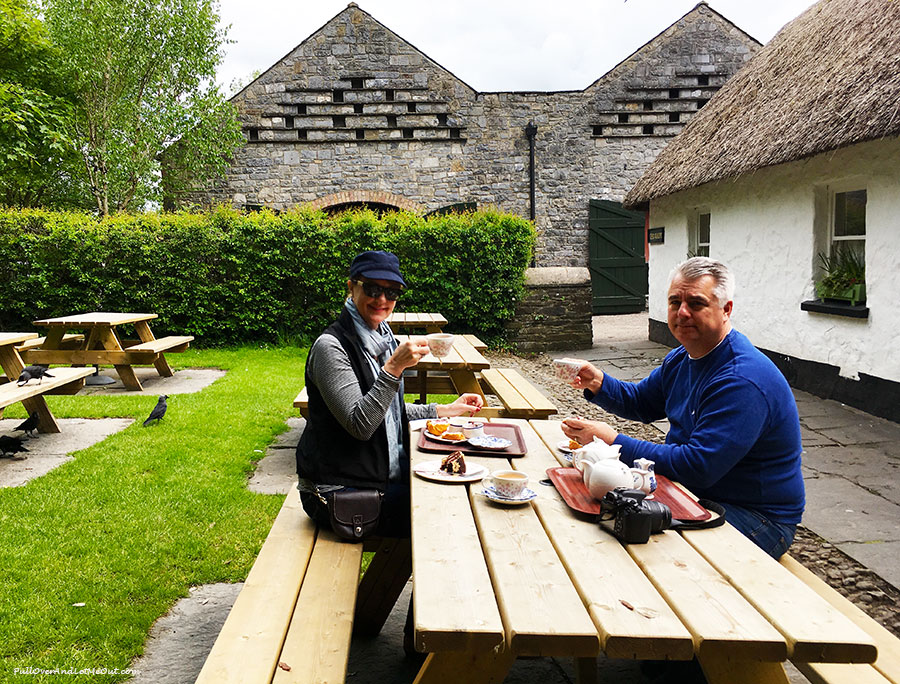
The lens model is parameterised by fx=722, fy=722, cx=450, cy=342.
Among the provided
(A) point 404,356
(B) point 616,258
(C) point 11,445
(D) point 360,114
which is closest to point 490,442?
(A) point 404,356

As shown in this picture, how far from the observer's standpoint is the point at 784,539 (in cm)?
258

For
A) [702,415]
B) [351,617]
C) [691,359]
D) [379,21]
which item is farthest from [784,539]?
[379,21]

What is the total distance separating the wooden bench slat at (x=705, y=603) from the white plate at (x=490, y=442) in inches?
37.9

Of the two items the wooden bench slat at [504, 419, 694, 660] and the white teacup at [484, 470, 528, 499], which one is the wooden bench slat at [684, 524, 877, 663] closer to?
the wooden bench slat at [504, 419, 694, 660]

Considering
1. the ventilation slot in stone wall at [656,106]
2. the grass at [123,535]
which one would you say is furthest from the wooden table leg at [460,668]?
the ventilation slot in stone wall at [656,106]

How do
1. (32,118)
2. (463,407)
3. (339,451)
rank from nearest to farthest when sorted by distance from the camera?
(339,451) → (463,407) → (32,118)

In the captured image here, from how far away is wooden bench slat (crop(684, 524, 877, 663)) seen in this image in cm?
152

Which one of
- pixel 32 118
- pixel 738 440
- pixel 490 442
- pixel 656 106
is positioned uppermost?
pixel 656 106

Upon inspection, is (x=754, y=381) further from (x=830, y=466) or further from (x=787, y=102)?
(x=787, y=102)

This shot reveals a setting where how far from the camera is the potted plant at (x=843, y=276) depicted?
7492 mm

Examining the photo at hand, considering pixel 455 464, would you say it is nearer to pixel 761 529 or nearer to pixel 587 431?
pixel 587 431

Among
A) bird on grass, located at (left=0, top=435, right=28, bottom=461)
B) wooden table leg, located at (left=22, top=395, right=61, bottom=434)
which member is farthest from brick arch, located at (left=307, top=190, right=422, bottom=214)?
bird on grass, located at (left=0, top=435, right=28, bottom=461)

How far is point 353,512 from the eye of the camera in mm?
2770

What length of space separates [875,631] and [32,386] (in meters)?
6.05
